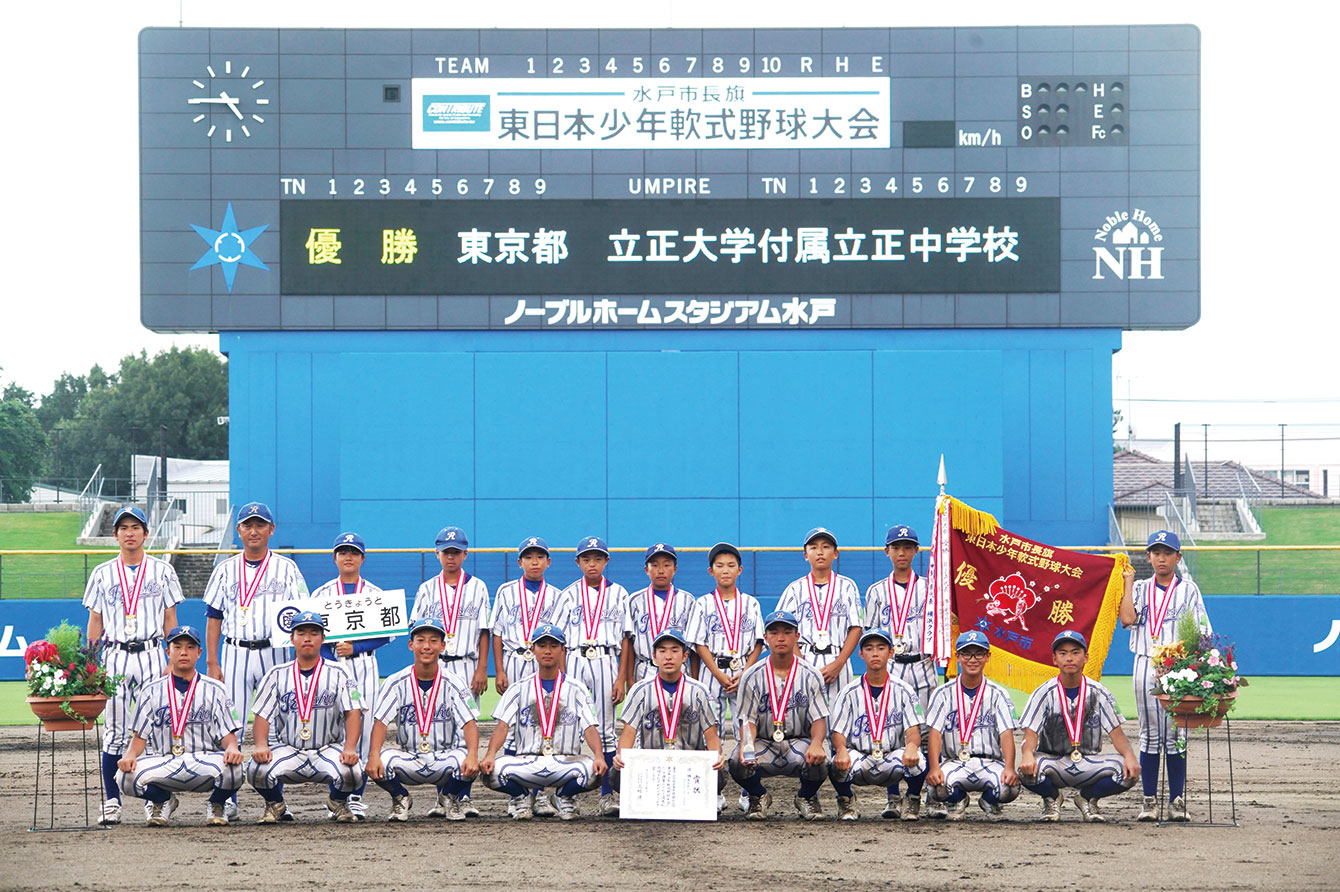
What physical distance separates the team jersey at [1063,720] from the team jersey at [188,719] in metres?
4.89

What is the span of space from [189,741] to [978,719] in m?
4.80

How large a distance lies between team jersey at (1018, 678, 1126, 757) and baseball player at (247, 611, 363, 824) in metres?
4.10

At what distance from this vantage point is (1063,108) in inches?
757

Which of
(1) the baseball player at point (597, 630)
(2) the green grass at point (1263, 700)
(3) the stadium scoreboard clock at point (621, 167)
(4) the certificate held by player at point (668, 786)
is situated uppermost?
(3) the stadium scoreboard clock at point (621, 167)

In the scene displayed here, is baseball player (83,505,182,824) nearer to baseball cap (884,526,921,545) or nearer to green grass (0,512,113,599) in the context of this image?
baseball cap (884,526,921,545)

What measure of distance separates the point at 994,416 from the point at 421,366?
7419mm

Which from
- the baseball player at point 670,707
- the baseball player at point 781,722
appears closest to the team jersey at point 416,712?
the baseball player at point 670,707

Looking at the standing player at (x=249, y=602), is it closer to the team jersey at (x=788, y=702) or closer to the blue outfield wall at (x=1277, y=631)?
the team jersey at (x=788, y=702)

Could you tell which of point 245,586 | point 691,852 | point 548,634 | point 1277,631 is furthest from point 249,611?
point 1277,631

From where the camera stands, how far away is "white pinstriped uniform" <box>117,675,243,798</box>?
8.88m

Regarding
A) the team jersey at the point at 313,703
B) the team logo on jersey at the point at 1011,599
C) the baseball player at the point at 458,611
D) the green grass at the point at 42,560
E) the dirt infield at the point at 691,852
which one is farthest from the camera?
the green grass at the point at 42,560

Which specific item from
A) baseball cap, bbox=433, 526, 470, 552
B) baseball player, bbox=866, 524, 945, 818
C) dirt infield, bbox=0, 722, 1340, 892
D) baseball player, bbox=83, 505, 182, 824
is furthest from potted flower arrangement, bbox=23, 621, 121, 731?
baseball player, bbox=866, 524, 945, 818

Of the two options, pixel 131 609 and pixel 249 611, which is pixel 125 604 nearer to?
pixel 131 609

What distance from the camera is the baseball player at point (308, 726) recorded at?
8953mm
